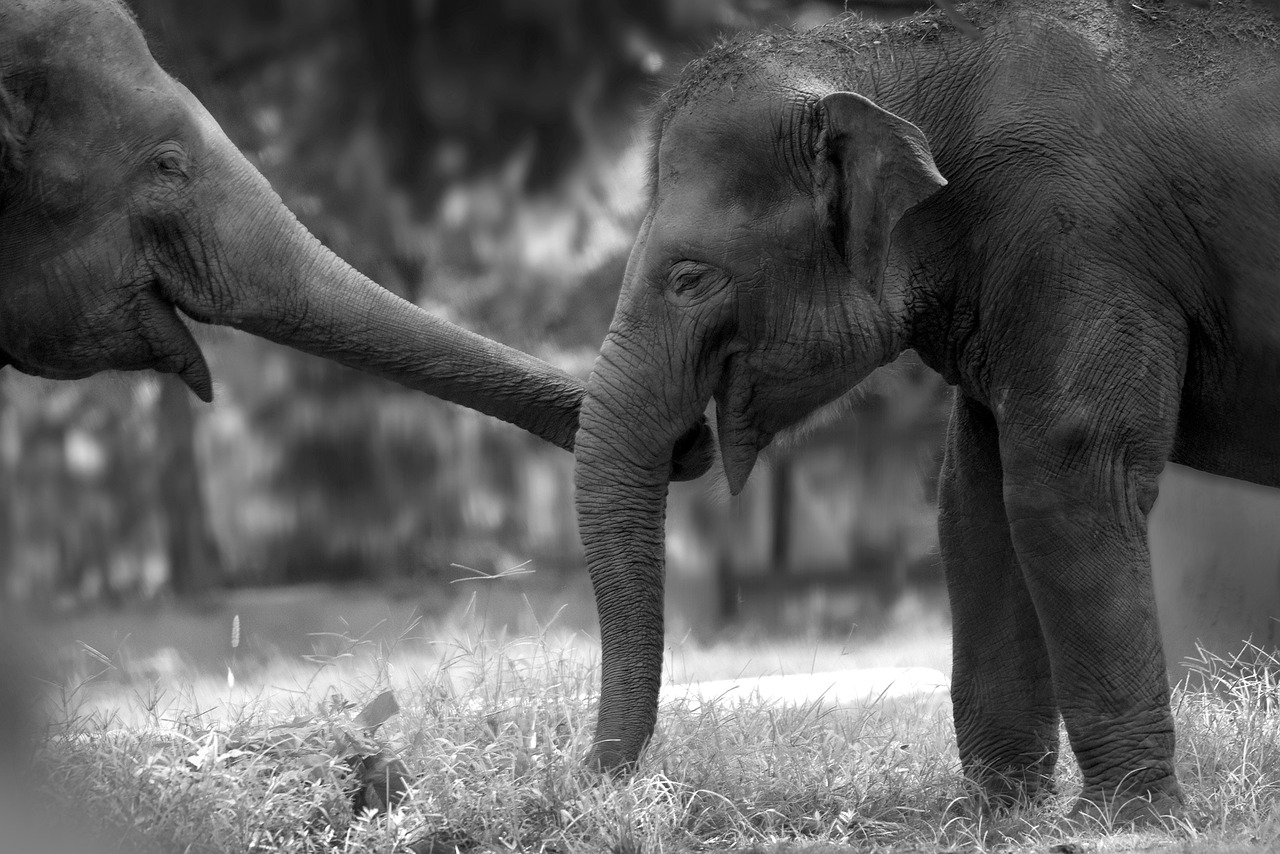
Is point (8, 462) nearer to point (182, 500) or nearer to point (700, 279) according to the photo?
point (182, 500)

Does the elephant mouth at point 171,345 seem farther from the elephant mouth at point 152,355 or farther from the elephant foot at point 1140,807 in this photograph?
the elephant foot at point 1140,807

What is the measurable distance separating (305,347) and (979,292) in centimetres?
156

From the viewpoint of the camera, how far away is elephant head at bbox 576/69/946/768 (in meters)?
3.51

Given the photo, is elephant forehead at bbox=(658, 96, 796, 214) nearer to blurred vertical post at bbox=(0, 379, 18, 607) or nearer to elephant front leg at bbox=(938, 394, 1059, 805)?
elephant front leg at bbox=(938, 394, 1059, 805)

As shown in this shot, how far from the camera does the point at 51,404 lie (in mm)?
6824

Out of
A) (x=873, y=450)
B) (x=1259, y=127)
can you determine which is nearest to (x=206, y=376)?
(x=1259, y=127)

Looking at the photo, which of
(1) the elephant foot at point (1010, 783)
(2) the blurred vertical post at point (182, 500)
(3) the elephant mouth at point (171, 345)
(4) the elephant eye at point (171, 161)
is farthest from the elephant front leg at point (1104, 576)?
(2) the blurred vertical post at point (182, 500)

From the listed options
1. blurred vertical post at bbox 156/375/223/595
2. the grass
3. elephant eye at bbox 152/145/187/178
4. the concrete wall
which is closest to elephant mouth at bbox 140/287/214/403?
elephant eye at bbox 152/145/187/178

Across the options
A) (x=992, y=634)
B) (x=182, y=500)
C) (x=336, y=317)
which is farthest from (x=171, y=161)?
(x=182, y=500)

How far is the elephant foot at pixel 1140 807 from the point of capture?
3.39 metres

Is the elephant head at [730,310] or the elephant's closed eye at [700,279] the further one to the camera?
the elephant's closed eye at [700,279]

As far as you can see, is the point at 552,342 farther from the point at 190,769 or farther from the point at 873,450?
the point at 190,769

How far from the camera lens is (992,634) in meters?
4.13

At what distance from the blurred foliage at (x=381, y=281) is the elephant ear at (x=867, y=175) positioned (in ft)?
8.20
